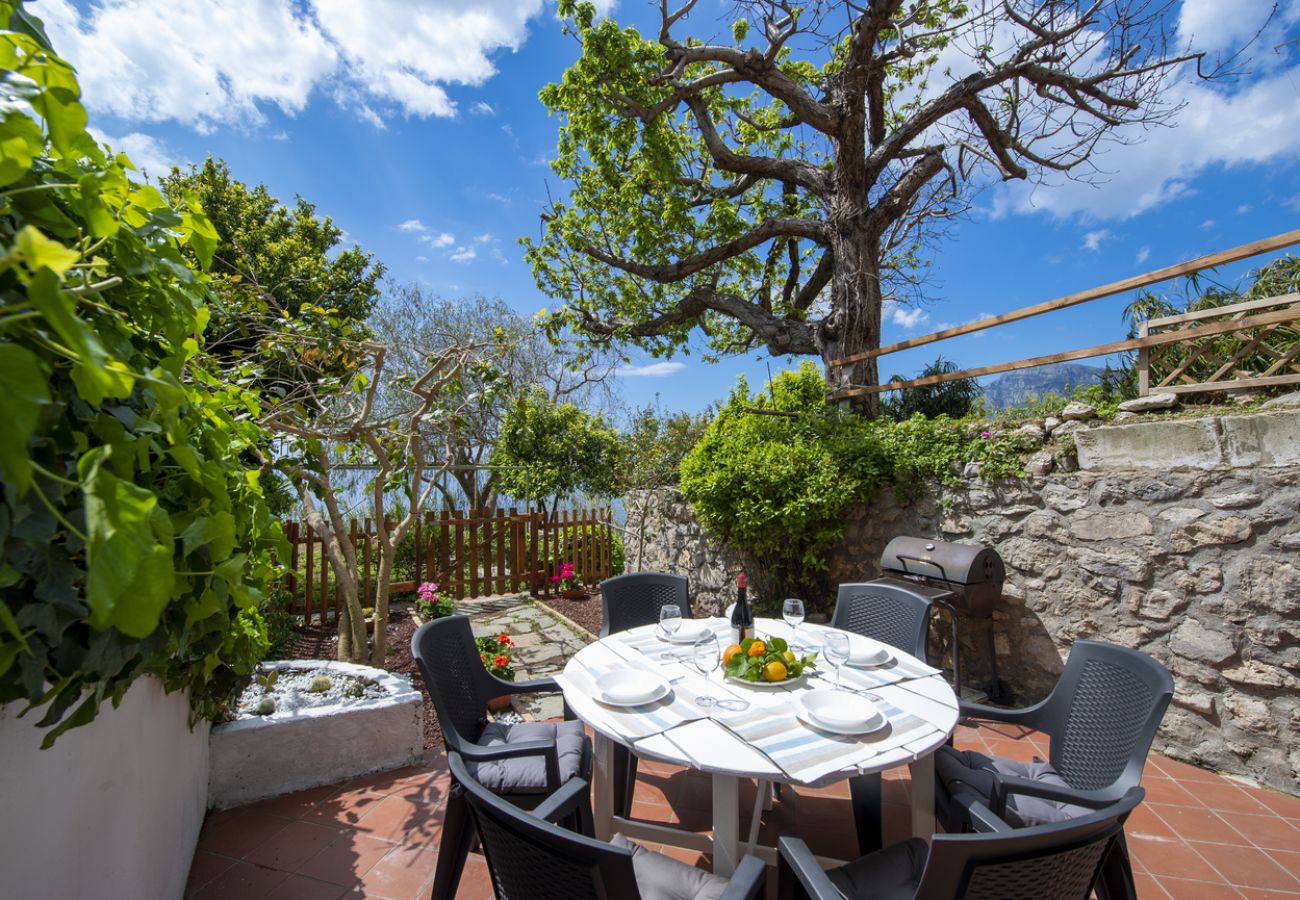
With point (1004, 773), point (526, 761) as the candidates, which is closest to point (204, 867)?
point (526, 761)

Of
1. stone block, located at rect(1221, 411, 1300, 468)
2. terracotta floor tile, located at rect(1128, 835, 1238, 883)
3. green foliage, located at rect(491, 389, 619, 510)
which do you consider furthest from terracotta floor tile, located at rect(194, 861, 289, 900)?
green foliage, located at rect(491, 389, 619, 510)

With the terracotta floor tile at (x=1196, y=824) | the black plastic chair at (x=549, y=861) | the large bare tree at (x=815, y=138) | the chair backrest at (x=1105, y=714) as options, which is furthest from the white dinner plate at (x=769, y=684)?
the large bare tree at (x=815, y=138)

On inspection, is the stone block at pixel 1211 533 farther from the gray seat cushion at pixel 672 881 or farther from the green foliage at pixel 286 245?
the green foliage at pixel 286 245

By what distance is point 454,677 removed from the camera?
225 cm

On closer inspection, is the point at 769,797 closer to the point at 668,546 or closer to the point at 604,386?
the point at 668,546

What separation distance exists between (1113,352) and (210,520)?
4.19 m

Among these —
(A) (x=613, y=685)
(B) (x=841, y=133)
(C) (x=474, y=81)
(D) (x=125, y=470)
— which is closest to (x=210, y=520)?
(D) (x=125, y=470)

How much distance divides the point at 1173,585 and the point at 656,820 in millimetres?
2934

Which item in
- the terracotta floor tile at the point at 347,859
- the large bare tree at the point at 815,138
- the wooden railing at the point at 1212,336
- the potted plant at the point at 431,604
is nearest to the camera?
the terracotta floor tile at the point at 347,859

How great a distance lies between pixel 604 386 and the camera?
43.6 ft

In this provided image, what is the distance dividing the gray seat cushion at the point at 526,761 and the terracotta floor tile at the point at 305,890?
2.05 feet

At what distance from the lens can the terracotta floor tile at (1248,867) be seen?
204 centimetres

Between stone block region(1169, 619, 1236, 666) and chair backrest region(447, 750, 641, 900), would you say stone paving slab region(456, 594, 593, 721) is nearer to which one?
chair backrest region(447, 750, 641, 900)

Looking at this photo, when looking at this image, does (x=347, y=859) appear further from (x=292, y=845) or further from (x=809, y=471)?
(x=809, y=471)
